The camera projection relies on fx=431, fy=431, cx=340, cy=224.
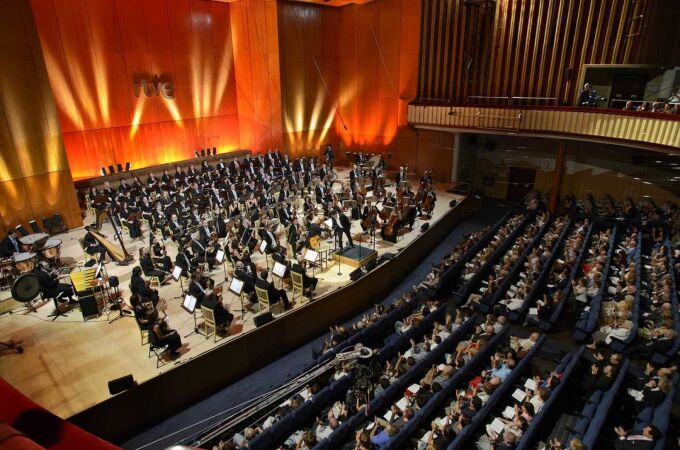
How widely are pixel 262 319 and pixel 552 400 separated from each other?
16.7ft

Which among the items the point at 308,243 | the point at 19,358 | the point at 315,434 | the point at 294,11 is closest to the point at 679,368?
the point at 315,434

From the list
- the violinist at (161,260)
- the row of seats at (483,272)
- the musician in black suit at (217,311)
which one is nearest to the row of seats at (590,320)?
the row of seats at (483,272)

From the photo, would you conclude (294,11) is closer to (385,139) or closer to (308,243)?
(385,139)

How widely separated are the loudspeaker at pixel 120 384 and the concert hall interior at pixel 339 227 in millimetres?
51

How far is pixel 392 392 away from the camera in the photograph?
6691mm

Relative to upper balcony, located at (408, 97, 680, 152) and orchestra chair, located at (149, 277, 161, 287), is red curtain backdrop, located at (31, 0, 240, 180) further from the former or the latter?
upper balcony, located at (408, 97, 680, 152)

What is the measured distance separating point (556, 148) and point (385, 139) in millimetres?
7555

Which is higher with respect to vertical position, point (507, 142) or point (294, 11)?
point (294, 11)

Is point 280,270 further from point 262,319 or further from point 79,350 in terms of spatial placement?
point 79,350

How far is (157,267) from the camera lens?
10.5 meters

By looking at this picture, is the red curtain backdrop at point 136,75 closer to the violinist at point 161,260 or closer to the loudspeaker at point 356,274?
the violinist at point 161,260

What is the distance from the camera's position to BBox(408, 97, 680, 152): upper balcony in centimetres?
1078

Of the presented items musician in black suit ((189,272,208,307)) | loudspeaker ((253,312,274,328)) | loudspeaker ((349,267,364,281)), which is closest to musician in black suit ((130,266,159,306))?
musician in black suit ((189,272,208,307))

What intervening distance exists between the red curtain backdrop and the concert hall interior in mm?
85
